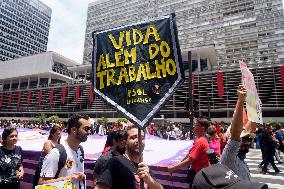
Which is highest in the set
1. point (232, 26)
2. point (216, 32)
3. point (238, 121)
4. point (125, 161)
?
point (232, 26)

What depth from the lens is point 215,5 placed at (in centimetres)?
8450

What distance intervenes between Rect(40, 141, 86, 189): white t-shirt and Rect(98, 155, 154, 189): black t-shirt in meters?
0.91

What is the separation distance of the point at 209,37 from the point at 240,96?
86.6 meters

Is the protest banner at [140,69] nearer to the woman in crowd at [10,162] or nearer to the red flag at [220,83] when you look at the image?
the woman in crowd at [10,162]

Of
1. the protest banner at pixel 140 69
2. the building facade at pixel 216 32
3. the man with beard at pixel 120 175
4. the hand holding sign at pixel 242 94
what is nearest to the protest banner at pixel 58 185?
the man with beard at pixel 120 175

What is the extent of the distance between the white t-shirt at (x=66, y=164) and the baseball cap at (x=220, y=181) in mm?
2271

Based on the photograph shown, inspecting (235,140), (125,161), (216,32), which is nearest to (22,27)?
(216,32)

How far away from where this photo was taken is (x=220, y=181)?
119 centimetres

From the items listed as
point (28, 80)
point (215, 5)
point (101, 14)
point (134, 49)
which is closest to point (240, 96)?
point (134, 49)

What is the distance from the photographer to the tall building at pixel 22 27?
121000 mm

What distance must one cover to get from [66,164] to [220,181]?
2.46m

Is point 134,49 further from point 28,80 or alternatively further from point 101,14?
point 101,14

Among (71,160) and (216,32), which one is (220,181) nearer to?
(71,160)

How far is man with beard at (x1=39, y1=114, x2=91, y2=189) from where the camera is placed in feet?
10.1
